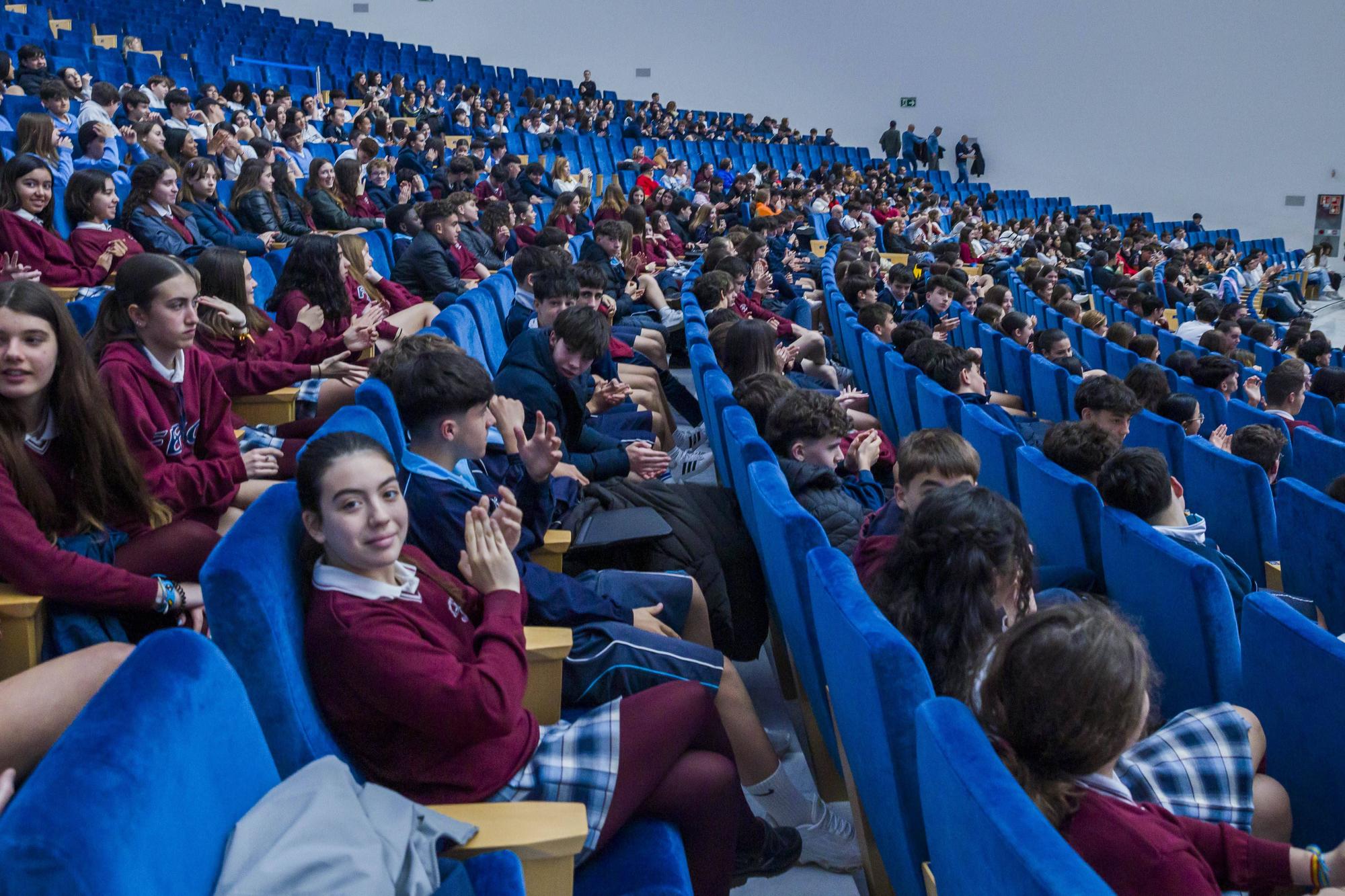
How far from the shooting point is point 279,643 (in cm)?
86

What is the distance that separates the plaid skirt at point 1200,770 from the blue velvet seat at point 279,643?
49 cm

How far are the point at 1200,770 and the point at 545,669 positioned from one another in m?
0.72

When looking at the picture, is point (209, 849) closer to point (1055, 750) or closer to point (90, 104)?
point (1055, 750)

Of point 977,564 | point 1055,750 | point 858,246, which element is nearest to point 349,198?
point 858,246

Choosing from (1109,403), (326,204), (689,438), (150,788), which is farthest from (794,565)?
(326,204)

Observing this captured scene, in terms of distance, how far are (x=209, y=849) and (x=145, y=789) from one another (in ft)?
0.32

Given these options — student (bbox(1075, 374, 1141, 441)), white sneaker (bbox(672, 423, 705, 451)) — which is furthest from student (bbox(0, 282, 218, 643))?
student (bbox(1075, 374, 1141, 441))

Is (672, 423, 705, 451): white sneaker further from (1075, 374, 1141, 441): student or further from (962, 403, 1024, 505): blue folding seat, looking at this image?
(1075, 374, 1141, 441): student

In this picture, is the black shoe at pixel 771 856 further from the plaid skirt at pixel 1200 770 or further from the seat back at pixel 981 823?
the seat back at pixel 981 823

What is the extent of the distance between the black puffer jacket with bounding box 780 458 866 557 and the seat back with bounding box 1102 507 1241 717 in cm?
40

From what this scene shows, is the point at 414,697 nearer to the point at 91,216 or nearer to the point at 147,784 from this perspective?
the point at 147,784

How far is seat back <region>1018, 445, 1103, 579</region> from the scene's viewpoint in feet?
5.14

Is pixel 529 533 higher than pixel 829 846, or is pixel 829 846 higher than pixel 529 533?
pixel 529 533

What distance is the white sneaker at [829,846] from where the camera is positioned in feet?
4.26
